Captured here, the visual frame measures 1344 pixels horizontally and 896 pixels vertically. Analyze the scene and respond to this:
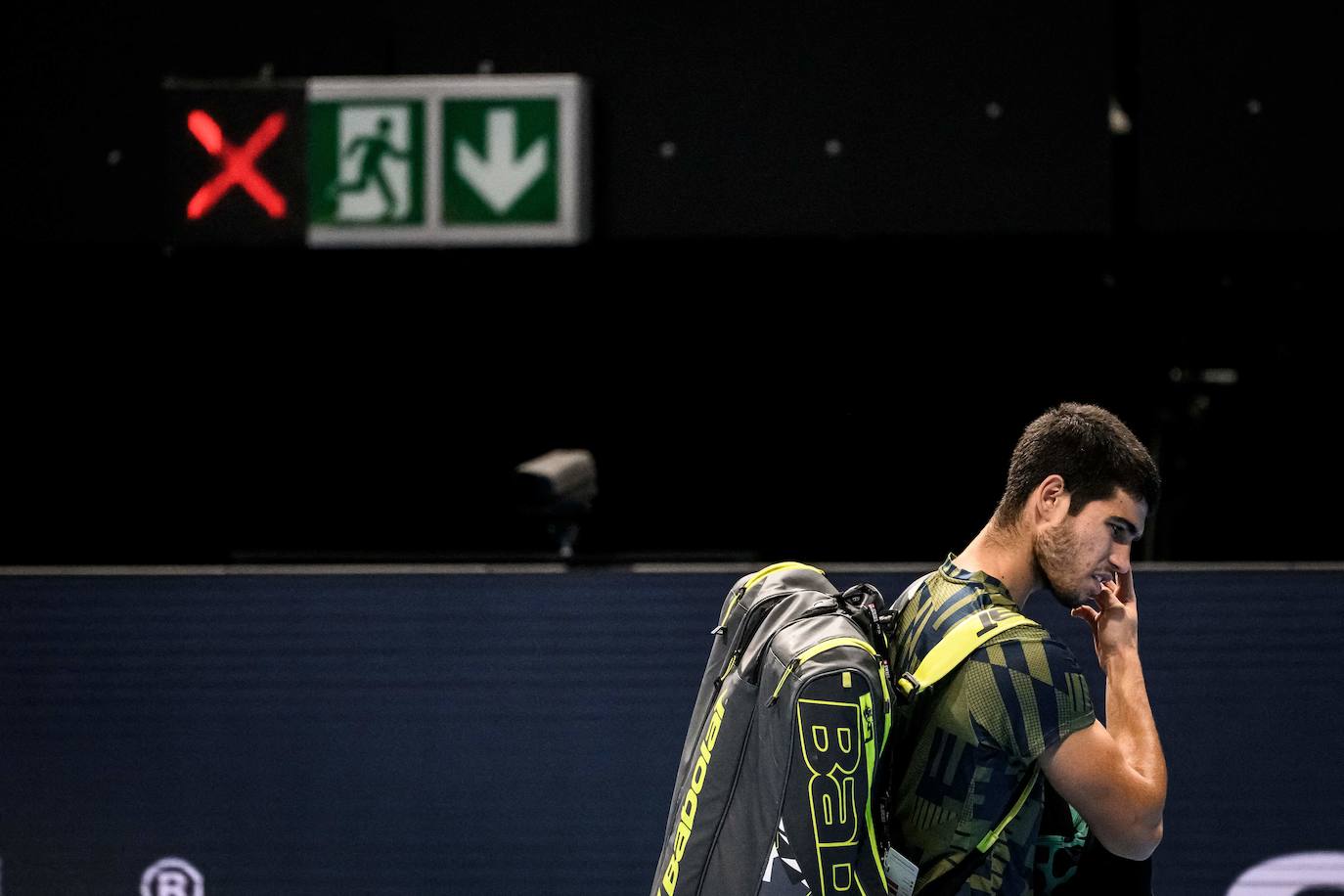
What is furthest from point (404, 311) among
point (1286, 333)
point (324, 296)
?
point (1286, 333)

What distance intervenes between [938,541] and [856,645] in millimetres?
3495

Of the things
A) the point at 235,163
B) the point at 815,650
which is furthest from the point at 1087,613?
the point at 235,163

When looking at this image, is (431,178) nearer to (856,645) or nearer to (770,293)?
(770,293)

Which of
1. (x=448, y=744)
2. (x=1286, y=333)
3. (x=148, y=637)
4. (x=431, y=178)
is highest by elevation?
(x=431, y=178)

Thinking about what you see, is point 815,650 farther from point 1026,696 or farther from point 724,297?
point 724,297

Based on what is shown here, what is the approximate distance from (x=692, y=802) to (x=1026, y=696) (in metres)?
0.47

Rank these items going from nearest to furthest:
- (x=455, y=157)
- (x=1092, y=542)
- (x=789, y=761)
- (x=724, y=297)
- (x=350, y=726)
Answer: (x=789, y=761) < (x=1092, y=542) < (x=350, y=726) < (x=455, y=157) < (x=724, y=297)

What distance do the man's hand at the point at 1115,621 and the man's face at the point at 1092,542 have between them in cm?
4

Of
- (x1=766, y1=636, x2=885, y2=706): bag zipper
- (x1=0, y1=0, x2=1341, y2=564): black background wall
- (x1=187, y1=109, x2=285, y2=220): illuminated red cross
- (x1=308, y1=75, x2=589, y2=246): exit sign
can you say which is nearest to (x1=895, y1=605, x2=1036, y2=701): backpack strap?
(x1=766, y1=636, x2=885, y2=706): bag zipper

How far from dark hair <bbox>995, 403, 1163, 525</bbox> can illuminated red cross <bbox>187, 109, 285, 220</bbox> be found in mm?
3421

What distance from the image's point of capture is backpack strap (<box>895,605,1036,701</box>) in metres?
2.08

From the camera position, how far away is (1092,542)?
7.27 ft

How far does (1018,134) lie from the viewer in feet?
16.6

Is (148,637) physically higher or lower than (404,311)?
lower
